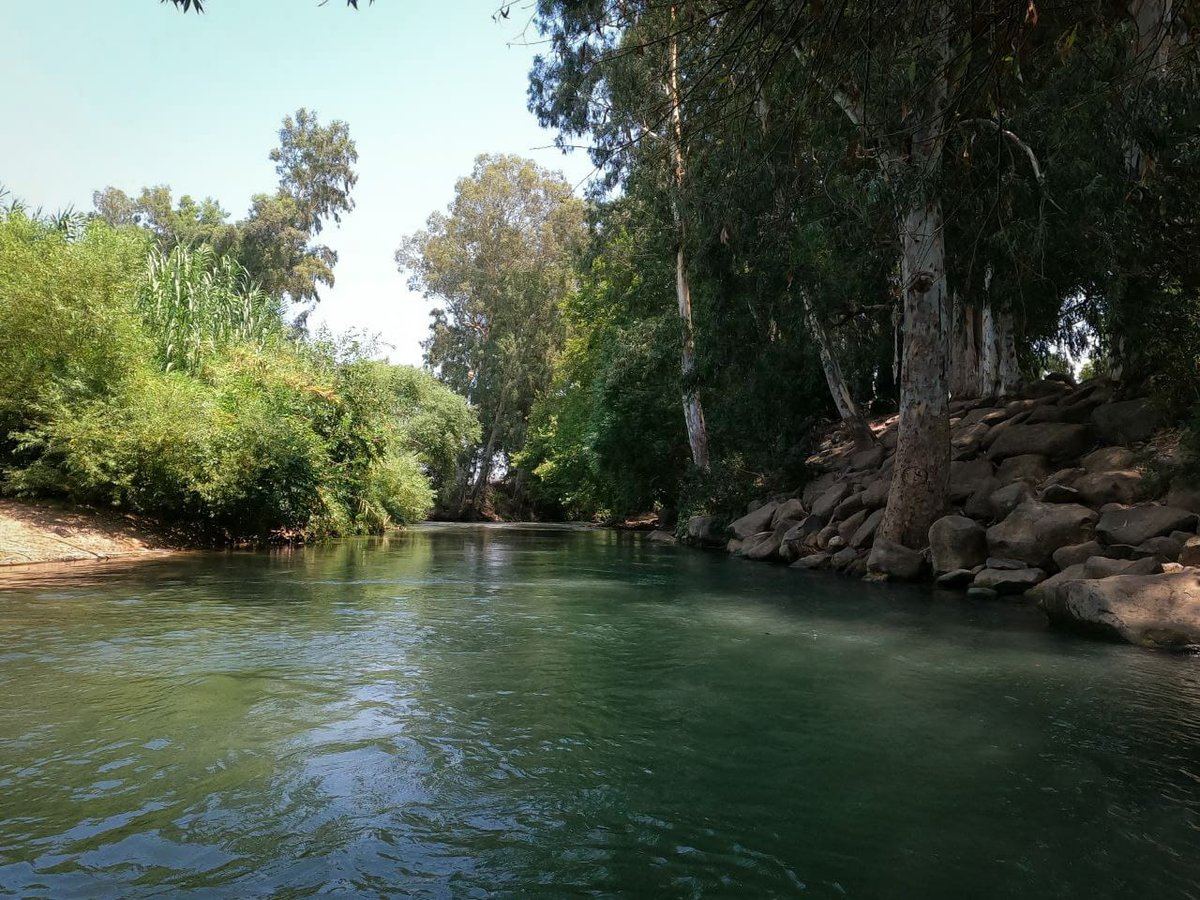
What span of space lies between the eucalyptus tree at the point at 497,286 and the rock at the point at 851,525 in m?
34.0

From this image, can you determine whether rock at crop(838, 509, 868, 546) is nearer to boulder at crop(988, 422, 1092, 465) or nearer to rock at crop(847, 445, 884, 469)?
boulder at crop(988, 422, 1092, 465)

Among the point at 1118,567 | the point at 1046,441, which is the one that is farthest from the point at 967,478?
the point at 1118,567

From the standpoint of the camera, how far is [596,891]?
2893 mm

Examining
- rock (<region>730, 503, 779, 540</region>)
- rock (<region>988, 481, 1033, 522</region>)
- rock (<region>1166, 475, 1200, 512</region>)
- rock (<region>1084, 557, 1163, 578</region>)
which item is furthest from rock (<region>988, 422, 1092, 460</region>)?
rock (<region>730, 503, 779, 540</region>)

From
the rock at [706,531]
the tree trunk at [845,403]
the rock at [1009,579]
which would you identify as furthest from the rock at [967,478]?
Answer: the rock at [706,531]

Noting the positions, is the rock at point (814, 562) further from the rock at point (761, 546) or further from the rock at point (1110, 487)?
the rock at point (1110, 487)

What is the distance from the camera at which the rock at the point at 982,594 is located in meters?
10.9

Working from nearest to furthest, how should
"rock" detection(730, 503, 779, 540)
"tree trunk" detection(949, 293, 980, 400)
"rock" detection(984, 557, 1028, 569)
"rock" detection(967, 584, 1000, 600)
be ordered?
"rock" detection(967, 584, 1000, 600)
"rock" detection(984, 557, 1028, 569)
"rock" detection(730, 503, 779, 540)
"tree trunk" detection(949, 293, 980, 400)

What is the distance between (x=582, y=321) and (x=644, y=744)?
112ft

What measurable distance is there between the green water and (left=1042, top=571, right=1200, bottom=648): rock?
32 centimetres

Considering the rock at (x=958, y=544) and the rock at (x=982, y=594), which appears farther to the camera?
the rock at (x=958, y=544)

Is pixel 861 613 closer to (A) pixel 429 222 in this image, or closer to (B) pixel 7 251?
(B) pixel 7 251

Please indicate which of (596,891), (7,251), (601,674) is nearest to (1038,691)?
(601,674)

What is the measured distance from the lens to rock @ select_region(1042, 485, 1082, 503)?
1162 centimetres
